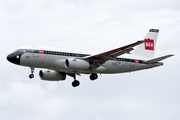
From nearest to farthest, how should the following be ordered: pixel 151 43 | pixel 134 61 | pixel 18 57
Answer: pixel 18 57 → pixel 134 61 → pixel 151 43

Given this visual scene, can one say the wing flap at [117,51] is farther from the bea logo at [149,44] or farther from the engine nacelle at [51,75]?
the bea logo at [149,44]

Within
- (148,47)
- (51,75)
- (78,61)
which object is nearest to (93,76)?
(78,61)

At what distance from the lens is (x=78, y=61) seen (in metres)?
41.9

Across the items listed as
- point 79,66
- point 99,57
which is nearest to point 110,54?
point 99,57

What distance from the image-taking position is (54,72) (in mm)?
47375

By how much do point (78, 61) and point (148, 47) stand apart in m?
13.4

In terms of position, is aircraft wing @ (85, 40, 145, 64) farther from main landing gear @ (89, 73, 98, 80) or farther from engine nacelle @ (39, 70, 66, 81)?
engine nacelle @ (39, 70, 66, 81)

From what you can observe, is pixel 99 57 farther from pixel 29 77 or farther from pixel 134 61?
pixel 29 77

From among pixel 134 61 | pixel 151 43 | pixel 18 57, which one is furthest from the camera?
pixel 151 43

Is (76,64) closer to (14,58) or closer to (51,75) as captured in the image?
(51,75)

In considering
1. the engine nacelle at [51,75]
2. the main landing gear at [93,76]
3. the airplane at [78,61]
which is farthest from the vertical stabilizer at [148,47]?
the engine nacelle at [51,75]

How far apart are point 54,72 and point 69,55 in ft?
19.3

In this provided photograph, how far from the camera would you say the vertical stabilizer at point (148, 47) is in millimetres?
48812

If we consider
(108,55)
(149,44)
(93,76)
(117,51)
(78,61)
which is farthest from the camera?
(149,44)
